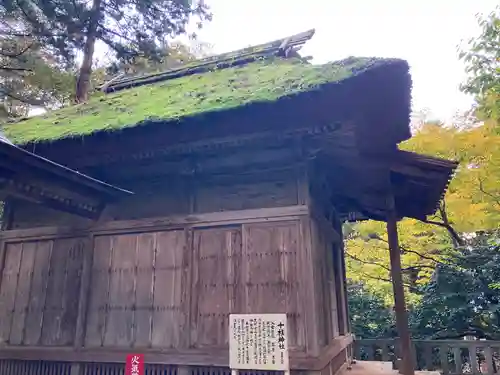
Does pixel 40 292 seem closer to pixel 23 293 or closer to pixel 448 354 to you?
pixel 23 293

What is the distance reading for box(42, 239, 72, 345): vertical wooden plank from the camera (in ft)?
17.4

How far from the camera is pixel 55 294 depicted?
5.45 meters

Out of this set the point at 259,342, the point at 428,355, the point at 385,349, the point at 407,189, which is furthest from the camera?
the point at 385,349

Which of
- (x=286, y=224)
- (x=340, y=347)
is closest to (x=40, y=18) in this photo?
(x=286, y=224)

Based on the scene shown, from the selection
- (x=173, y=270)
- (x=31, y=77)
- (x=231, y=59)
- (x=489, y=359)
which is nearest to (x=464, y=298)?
(x=489, y=359)

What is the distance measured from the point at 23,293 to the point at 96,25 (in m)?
9.61

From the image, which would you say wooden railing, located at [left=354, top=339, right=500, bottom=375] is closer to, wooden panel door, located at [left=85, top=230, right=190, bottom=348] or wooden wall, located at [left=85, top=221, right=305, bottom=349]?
wooden wall, located at [left=85, top=221, right=305, bottom=349]

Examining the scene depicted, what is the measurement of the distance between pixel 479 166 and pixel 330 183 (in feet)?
16.7

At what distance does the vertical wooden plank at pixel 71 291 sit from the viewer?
5.22 meters

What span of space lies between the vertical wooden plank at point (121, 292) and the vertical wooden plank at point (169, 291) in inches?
14.4

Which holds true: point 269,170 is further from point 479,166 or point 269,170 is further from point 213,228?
point 479,166

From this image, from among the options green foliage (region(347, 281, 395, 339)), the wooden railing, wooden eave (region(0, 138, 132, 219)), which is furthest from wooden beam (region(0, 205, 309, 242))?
green foliage (region(347, 281, 395, 339))

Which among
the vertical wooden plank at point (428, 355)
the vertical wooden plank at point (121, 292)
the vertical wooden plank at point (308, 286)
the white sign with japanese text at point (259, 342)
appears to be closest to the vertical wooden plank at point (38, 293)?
the vertical wooden plank at point (121, 292)

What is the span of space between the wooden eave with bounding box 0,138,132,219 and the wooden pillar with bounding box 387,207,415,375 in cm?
361
